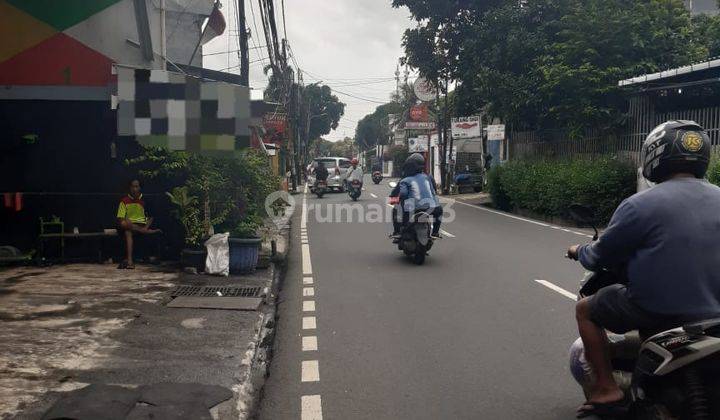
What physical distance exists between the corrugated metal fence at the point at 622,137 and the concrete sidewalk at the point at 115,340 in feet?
Result: 38.0

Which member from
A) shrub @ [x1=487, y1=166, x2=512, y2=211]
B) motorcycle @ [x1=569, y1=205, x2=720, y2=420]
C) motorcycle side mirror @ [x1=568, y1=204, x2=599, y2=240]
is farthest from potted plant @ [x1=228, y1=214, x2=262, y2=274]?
shrub @ [x1=487, y1=166, x2=512, y2=211]

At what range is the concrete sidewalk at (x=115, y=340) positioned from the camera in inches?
198

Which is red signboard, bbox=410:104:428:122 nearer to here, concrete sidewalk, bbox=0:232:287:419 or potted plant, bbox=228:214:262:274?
potted plant, bbox=228:214:262:274

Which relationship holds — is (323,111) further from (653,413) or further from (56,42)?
(653,413)

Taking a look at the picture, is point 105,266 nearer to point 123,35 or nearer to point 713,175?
point 123,35

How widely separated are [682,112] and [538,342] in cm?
1267

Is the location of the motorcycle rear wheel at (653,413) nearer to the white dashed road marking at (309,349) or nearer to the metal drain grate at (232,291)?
the white dashed road marking at (309,349)

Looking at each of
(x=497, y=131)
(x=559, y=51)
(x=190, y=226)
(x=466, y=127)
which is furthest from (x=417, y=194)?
(x=466, y=127)

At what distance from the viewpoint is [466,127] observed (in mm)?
30547

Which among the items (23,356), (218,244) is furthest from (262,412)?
(218,244)

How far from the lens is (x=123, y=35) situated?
39.7 feet

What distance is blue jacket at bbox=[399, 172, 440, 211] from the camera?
11.3 metres

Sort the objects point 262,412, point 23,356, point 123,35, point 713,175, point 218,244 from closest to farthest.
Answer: point 262,412 → point 23,356 → point 218,244 → point 123,35 → point 713,175

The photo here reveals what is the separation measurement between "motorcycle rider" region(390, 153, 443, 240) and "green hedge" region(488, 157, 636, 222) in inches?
244
